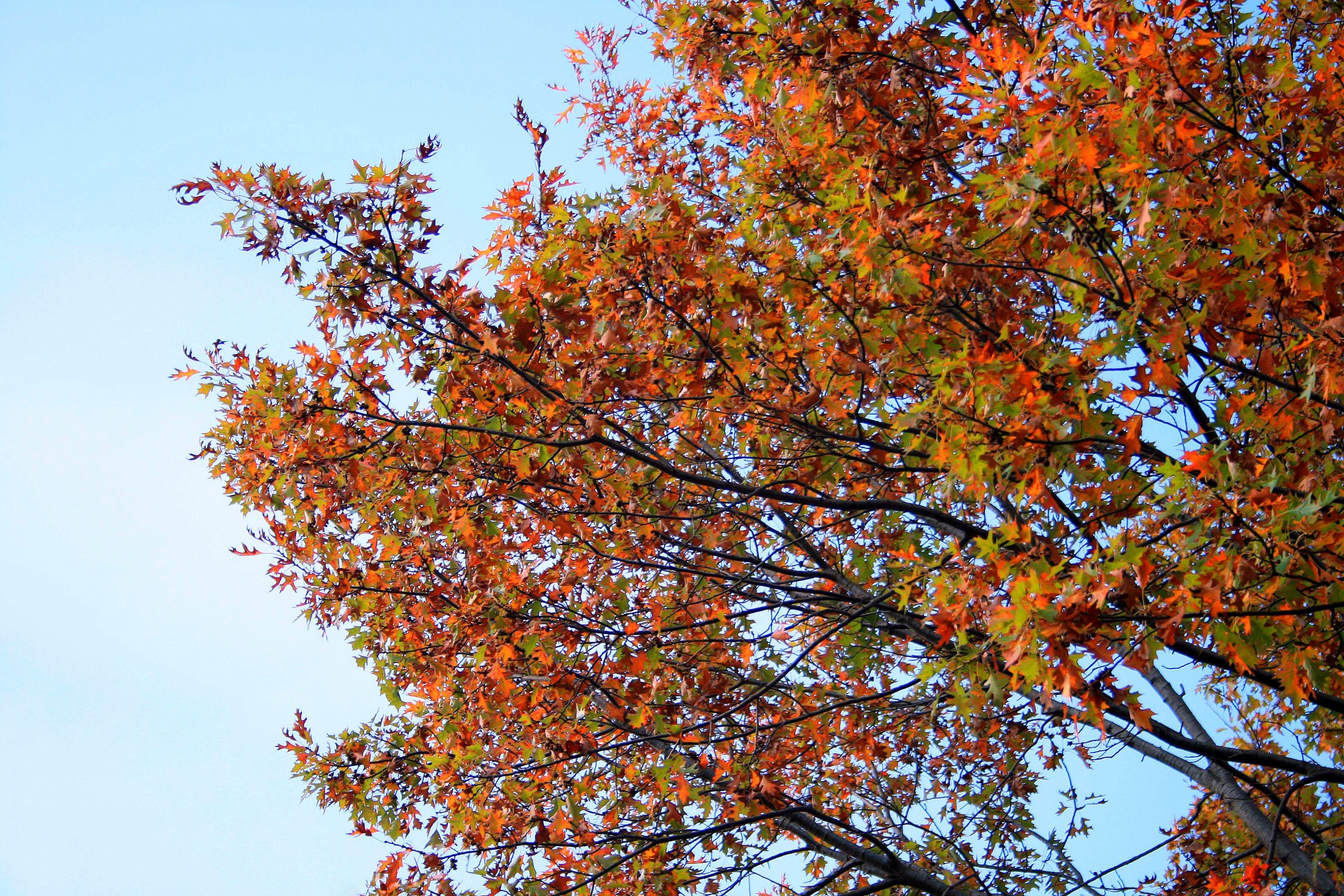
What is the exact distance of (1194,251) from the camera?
447cm

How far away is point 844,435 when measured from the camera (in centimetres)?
519

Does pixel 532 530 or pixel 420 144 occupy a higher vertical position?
pixel 420 144

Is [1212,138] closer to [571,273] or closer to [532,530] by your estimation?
[571,273]

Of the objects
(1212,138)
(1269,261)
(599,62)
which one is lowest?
(1269,261)

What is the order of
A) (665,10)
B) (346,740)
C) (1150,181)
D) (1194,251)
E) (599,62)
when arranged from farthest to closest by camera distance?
1. (599,62)
2. (346,740)
3. (665,10)
4. (1194,251)
5. (1150,181)

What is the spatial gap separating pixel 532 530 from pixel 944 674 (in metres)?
2.73

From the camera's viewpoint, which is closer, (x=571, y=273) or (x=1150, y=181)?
(x=1150, y=181)

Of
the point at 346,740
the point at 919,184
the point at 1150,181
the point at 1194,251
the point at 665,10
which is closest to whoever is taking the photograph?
the point at 1150,181

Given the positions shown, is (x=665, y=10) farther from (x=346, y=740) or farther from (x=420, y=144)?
(x=346, y=740)

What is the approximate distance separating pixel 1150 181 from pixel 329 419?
421cm

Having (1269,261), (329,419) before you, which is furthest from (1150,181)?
(329,419)

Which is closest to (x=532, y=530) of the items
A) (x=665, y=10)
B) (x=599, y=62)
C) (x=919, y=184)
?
(x=919, y=184)

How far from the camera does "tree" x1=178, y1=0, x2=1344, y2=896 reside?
414cm

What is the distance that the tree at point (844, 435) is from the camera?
4141mm
